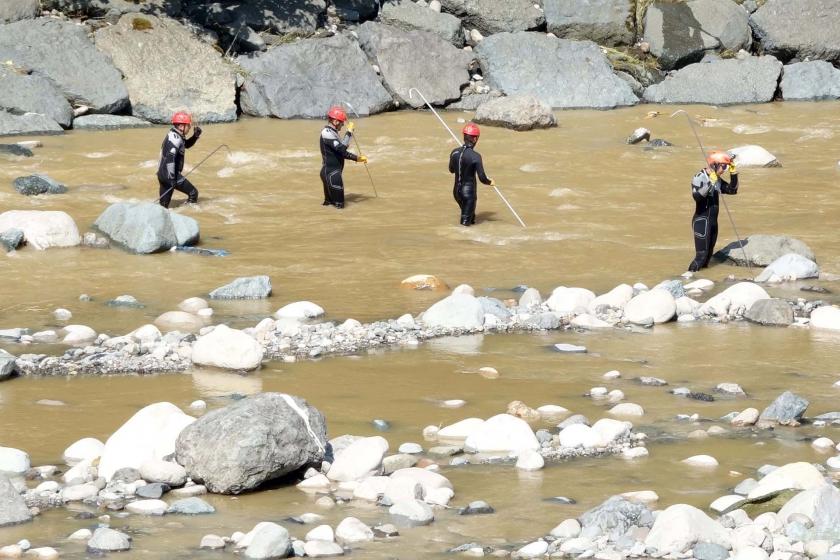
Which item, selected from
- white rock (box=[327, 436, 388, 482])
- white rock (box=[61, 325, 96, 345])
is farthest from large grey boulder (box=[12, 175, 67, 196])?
white rock (box=[327, 436, 388, 482])

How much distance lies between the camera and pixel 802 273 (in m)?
15.1

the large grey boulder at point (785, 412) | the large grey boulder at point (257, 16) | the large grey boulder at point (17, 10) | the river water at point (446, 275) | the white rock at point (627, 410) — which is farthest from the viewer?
the large grey boulder at point (257, 16)

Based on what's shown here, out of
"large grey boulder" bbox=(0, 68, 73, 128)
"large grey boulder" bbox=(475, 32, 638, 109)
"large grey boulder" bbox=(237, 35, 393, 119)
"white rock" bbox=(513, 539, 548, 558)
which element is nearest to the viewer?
"white rock" bbox=(513, 539, 548, 558)

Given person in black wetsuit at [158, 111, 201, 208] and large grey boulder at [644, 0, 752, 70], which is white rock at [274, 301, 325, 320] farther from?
large grey boulder at [644, 0, 752, 70]

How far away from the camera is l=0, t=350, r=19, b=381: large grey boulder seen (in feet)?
35.1

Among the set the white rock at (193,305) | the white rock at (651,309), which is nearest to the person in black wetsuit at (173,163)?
the white rock at (193,305)

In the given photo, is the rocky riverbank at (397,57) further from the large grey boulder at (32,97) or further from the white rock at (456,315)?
the white rock at (456,315)

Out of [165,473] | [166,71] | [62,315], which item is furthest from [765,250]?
[166,71]

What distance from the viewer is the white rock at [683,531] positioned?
6.98m

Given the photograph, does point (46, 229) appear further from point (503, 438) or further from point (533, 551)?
point (533, 551)

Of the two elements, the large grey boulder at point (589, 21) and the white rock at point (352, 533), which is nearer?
the white rock at point (352, 533)

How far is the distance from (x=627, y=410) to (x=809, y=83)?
20796 mm

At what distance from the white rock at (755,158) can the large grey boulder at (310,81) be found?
7.76 metres

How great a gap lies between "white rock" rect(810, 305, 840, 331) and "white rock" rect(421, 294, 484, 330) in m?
3.22
